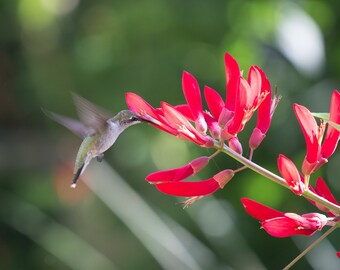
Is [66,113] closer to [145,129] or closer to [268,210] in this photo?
[145,129]

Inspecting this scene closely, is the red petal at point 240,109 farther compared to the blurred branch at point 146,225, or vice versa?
the blurred branch at point 146,225

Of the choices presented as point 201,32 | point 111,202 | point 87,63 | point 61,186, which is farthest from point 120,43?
point 111,202

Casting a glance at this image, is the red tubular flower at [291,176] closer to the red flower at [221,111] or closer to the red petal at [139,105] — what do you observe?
the red flower at [221,111]

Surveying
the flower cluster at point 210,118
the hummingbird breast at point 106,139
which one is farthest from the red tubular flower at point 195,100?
the hummingbird breast at point 106,139

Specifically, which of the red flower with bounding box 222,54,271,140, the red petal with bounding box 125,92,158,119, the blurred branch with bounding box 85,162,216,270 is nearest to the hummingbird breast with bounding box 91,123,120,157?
the red petal with bounding box 125,92,158,119

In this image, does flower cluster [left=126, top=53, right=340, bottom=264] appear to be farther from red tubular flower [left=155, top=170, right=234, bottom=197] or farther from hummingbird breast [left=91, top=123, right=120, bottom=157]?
hummingbird breast [left=91, top=123, right=120, bottom=157]

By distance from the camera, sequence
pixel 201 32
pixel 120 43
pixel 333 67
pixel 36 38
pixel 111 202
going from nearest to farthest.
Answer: pixel 111 202 < pixel 333 67 < pixel 201 32 < pixel 120 43 < pixel 36 38
